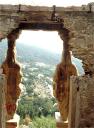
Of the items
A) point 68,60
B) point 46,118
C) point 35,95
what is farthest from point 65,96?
point 35,95

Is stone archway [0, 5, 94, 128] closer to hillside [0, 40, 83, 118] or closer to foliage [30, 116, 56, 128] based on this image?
hillside [0, 40, 83, 118]

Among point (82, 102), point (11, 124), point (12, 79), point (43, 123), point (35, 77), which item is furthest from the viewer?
point (35, 77)

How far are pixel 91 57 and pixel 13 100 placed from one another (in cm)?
421

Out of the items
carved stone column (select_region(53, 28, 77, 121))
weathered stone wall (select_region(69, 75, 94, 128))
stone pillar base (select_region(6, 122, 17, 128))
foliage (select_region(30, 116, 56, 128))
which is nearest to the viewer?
weathered stone wall (select_region(69, 75, 94, 128))

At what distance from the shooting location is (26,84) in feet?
111

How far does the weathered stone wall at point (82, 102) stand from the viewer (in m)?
9.15

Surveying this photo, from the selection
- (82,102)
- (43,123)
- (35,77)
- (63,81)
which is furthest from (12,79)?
(35,77)

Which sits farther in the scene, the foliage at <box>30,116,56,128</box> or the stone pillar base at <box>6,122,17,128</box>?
the foliage at <box>30,116,56,128</box>

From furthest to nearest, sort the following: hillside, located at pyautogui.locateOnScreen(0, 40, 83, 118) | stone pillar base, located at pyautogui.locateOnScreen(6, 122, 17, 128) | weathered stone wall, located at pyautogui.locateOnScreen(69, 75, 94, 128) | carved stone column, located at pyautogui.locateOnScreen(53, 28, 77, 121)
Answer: hillside, located at pyautogui.locateOnScreen(0, 40, 83, 118)
carved stone column, located at pyautogui.locateOnScreen(53, 28, 77, 121)
stone pillar base, located at pyautogui.locateOnScreen(6, 122, 17, 128)
weathered stone wall, located at pyautogui.locateOnScreen(69, 75, 94, 128)

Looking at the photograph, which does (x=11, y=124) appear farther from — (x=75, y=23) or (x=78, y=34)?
(x=75, y=23)

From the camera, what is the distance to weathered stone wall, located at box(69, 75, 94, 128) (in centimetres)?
915

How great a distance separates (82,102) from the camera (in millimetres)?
A: 9156

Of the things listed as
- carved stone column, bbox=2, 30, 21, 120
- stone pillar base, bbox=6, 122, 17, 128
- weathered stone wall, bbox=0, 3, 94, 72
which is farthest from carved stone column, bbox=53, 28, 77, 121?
weathered stone wall, bbox=0, 3, 94, 72

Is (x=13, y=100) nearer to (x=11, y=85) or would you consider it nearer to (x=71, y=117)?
(x=11, y=85)
